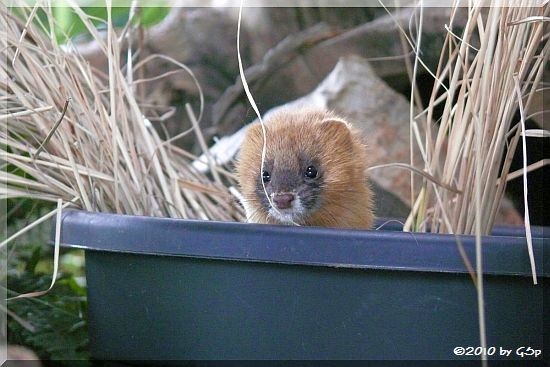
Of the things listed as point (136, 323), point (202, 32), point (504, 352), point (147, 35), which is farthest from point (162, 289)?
point (202, 32)

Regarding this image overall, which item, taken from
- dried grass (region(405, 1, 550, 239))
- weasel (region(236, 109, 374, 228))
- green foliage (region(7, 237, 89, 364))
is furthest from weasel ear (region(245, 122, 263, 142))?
green foliage (region(7, 237, 89, 364))

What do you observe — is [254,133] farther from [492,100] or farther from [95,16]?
[95,16]

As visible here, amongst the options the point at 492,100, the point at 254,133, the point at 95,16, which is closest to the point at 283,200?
the point at 254,133

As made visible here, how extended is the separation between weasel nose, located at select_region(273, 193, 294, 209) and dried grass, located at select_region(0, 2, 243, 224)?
0.32m

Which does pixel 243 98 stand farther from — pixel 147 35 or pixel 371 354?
pixel 371 354

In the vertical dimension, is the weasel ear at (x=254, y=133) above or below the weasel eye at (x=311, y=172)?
above

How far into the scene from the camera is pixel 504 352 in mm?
1234

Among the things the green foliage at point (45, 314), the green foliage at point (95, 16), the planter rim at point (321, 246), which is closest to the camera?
the planter rim at point (321, 246)

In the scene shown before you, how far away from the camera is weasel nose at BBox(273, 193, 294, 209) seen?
1434mm

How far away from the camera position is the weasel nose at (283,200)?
143 cm

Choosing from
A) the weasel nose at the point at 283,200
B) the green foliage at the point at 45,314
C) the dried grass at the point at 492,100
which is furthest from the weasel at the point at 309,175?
the green foliage at the point at 45,314

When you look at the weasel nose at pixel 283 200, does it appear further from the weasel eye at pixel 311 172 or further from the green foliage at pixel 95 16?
the green foliage at pixel 95 16

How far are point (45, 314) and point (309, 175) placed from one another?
0.59 metres

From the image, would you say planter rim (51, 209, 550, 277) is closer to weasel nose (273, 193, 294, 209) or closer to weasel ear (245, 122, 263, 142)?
weasel nose (273, 193, 294, 209)
